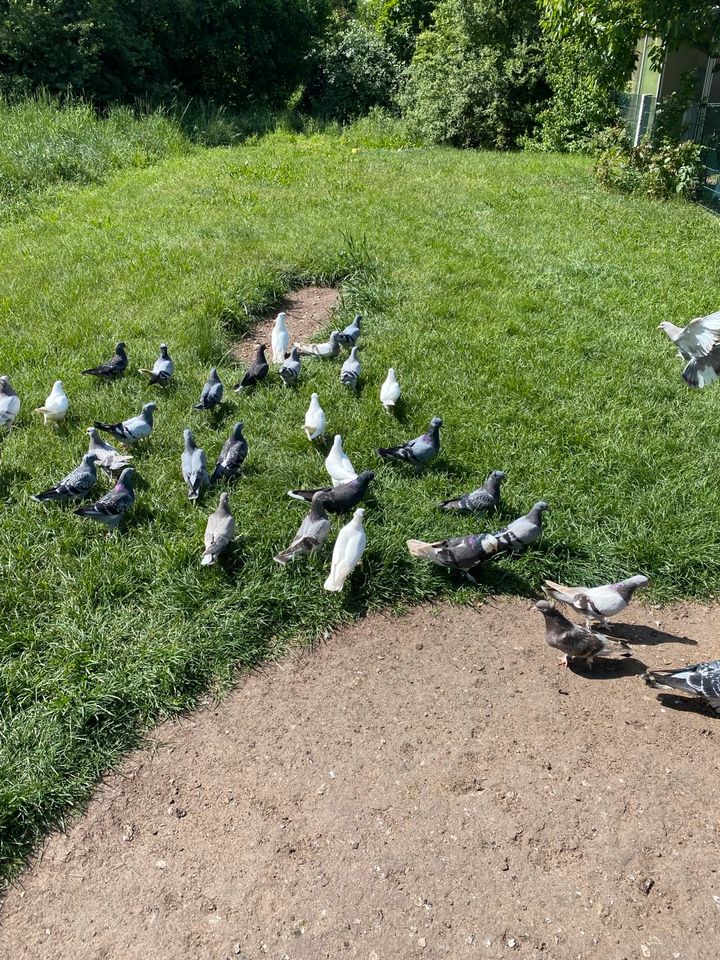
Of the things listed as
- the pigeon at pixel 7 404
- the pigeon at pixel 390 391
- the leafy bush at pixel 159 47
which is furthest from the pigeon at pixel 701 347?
the leafy bush at pixel 159 47

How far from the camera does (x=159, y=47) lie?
67.4 feet

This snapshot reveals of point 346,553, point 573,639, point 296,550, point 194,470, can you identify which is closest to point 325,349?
point 194,470

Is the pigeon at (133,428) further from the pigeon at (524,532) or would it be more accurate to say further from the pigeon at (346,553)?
the pigeon at (524,532)

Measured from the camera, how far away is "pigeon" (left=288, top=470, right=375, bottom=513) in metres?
4.62

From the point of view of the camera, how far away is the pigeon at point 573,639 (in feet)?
12.3

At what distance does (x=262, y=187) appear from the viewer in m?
12.4

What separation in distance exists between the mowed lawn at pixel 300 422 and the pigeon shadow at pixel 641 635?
0.34 meters

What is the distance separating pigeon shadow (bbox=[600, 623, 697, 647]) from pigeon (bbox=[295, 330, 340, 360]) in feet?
12.0

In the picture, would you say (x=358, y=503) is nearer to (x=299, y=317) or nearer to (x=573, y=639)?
(x=573, y=639)

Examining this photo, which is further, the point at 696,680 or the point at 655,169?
the point at 655,169

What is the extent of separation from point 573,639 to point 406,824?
1.28m

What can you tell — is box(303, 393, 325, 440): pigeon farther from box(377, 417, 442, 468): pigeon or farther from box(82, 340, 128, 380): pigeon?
box(82, 340, 128, 380): pigeon

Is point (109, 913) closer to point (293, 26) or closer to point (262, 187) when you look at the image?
point (262, 187)

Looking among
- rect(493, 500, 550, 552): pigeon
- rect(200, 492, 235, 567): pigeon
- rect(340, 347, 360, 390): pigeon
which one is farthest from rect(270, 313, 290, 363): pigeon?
rect(493, 500, 550, 552): pigeon
